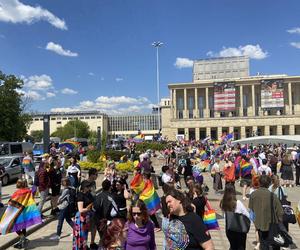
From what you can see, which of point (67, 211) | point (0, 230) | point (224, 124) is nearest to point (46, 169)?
point (67, 211)

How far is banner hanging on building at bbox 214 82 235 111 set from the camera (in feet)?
304

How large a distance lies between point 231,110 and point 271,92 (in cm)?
1069

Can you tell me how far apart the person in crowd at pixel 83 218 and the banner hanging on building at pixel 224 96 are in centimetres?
8743

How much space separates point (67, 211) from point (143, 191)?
219cm

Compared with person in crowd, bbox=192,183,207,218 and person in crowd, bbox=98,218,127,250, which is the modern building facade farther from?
person in crowd, bbox=98,218,127,250

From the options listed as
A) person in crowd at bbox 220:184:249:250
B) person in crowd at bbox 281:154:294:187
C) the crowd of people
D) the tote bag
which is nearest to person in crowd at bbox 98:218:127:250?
the crowd of people

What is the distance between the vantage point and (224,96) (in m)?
93.3

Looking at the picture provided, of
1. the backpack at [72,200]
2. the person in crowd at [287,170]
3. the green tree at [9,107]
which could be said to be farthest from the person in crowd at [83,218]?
the green tree at [9,107]

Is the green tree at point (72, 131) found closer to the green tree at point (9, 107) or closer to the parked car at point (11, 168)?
the green tree at point (9, 107)

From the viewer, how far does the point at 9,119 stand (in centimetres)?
4088

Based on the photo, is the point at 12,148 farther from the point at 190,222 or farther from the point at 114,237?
the point at 190,222

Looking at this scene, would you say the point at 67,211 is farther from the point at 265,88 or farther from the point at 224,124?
the point at 224,124

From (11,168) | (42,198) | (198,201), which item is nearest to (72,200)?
(42,198)

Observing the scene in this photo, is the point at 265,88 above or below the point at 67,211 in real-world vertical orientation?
above
